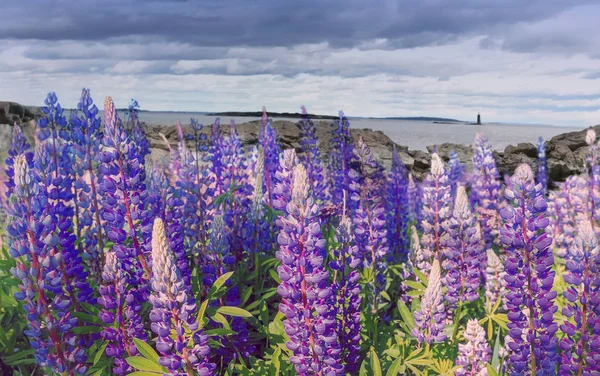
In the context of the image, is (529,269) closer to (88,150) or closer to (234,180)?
(88,150)

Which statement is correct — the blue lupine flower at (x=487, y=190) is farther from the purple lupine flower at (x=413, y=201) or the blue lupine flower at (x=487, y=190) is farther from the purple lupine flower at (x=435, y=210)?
the purple lupine flower at (x=413, y=201)

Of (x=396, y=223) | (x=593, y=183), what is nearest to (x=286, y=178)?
(x=396, y=223)

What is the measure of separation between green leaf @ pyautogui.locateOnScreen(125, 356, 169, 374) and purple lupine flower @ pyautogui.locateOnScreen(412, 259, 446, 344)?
1757mm

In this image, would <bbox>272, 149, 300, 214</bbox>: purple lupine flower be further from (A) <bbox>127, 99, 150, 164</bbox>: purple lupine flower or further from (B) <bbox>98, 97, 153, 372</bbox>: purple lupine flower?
(A) <bbox>127, 99, 150, 164</bbox>: purple lupine flower

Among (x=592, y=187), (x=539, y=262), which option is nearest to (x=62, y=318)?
(x=539, y=262)

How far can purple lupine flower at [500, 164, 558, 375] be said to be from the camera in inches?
121

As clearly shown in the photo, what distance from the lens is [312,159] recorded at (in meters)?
6.59

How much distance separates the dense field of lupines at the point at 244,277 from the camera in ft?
9.03

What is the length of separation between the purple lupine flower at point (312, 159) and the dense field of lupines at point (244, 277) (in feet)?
3.20

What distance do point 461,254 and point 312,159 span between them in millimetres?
2589

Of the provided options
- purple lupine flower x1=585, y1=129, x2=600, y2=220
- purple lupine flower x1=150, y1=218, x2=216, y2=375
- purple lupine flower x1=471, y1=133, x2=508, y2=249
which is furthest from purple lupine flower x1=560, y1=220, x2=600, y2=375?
purple lupine flower x1=585, y1=129, x2=600, y2=220

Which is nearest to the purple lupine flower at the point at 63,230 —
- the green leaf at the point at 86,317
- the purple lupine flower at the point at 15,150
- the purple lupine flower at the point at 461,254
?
the green leaf at the point at 86,317

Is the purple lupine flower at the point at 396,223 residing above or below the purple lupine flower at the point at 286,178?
below

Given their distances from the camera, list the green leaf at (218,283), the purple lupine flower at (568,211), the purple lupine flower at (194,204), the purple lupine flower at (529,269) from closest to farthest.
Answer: the purple lupine flower at (529,269) → the green leaf at (218,283) → the purple lupine flower at (194,204) → the purple lupine flower at (568,211)
